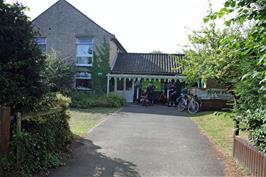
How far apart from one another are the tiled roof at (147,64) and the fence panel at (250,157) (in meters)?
19.5

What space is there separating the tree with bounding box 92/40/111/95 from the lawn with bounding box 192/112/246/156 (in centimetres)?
1223

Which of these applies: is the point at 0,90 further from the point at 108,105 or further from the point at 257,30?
the point at 108,105

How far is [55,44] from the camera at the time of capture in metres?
29.9

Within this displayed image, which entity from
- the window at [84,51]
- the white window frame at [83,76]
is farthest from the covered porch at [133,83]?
the window at [84,51]

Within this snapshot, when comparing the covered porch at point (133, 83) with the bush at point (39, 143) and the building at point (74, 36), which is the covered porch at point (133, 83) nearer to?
the building at point (74, 36)

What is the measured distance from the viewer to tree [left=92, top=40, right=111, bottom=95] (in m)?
28.6

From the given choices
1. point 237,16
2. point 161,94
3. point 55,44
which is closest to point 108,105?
point 161,94

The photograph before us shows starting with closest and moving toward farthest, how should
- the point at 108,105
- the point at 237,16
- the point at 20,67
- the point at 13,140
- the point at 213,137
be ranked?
the point at 237,16
the point at 13,140
the point at 20,67
the point at 213,137
the point at 108,105

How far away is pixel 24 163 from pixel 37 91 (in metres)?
1.55

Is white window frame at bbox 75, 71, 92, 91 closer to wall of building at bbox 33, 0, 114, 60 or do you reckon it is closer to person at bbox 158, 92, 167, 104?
wall of building at bbox 33, 0, 114, 60

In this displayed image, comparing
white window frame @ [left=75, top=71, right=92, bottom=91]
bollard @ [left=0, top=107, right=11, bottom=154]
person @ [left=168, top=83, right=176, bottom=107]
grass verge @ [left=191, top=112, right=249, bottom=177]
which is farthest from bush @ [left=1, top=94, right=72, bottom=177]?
white window frame @ [left=75, top=71, right=92, bottom=91]

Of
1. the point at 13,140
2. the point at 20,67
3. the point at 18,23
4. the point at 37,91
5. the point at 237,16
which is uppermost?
the point at 18,23

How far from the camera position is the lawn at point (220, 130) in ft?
34.4

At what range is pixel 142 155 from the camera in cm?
886
